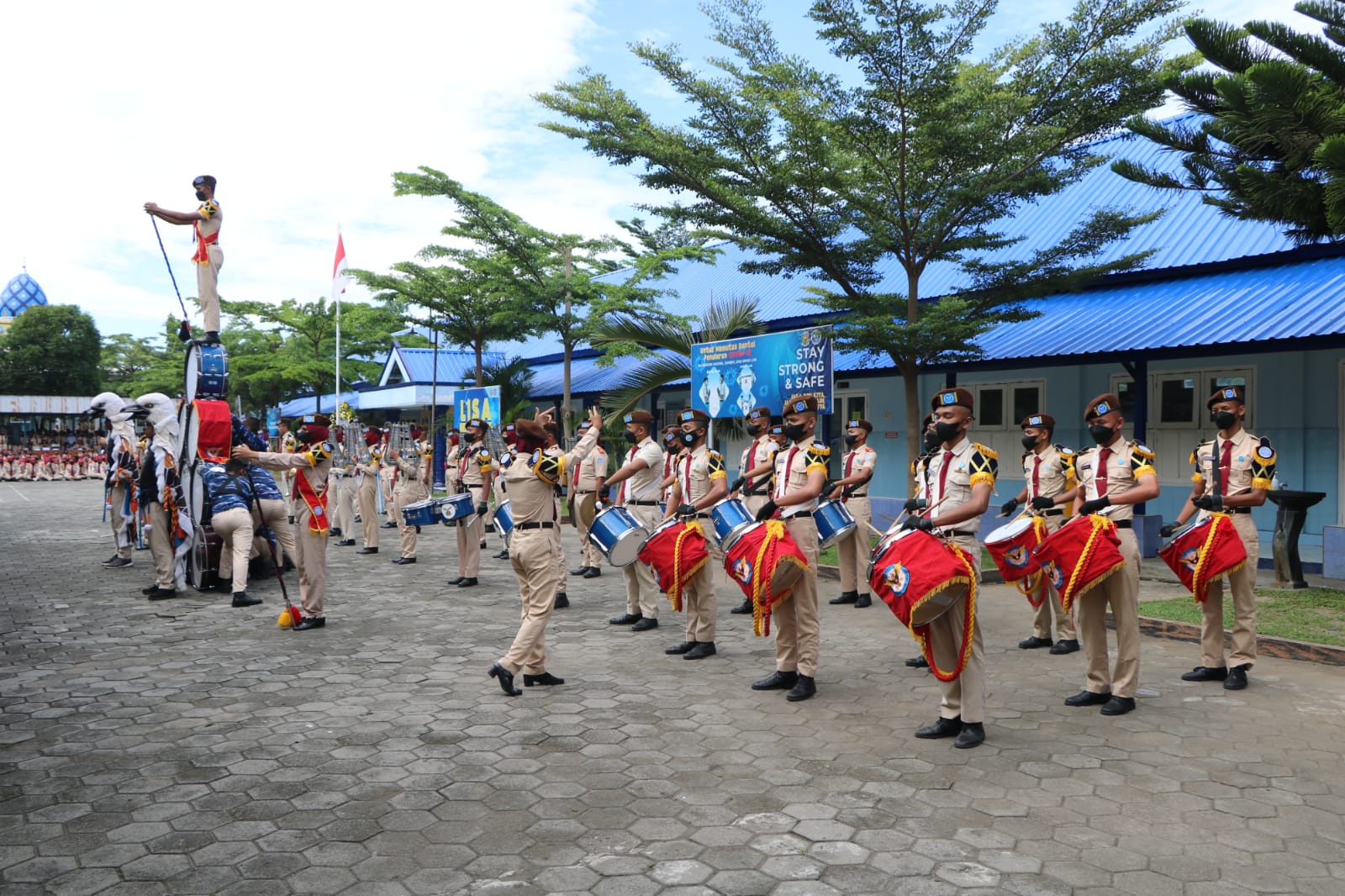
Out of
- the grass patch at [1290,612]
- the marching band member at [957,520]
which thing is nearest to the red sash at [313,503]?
the marching band member at [957,520]

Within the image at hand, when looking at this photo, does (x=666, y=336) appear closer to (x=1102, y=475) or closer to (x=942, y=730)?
(x=1102, y=475)

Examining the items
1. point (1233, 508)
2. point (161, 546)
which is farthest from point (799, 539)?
point (161, 546)

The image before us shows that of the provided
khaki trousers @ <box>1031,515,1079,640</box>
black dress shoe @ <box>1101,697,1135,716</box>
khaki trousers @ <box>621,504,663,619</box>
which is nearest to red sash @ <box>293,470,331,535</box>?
khaki trousers @ <box>621,504,663,619</box>

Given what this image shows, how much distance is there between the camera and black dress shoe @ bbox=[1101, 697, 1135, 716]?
19.4 ft

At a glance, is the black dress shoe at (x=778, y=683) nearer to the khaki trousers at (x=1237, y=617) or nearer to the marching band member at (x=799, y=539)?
the marching band member at (x=799, y=539)

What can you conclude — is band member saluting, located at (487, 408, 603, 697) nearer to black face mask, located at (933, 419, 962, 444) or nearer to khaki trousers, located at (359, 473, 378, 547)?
black face mask, located at (933, 419, 962, 444)

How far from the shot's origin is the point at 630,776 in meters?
4.87

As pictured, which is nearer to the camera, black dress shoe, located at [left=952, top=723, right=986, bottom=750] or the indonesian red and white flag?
black dress shoe, located at [left=952, top=723, right=986, bottom=750]

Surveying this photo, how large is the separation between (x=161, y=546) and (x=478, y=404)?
10613 mm

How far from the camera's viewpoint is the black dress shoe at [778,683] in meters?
6.60

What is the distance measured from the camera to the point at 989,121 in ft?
39.1

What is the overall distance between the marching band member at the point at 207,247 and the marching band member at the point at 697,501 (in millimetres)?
5530

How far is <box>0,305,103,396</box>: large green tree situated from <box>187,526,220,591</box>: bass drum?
1965 inches

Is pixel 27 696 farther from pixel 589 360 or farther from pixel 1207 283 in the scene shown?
pixel 589 360
